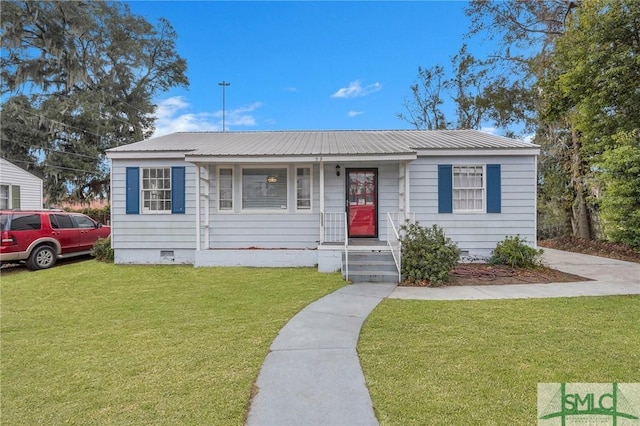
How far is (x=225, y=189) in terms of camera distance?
910 cm

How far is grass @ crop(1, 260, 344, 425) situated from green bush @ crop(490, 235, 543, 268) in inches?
176

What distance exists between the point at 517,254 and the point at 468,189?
78.3 inches

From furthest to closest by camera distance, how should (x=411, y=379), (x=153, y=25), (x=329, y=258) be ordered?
(x=153, y=25) < (x=329, y=258) < (x=411, y=379)

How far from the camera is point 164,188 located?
9.12 meters

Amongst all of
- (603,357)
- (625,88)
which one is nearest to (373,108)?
(625,88)

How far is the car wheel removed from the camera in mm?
8461

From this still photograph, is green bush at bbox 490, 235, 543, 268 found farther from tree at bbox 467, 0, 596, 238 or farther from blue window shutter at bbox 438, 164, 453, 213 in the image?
tree at bbox 467, 0, 596, 238

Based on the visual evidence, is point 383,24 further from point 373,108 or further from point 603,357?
point 603,357

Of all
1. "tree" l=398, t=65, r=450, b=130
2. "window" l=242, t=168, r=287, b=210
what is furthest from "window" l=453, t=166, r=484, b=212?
"tree" l=398, t=65, r=450, b=130

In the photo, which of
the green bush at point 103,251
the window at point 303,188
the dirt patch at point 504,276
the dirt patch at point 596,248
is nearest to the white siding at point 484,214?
the dirt patch at point 504,276

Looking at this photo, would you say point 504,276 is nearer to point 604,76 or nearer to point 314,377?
point 604,76

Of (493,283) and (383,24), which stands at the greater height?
(383,24)

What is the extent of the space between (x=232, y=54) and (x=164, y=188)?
9.87m

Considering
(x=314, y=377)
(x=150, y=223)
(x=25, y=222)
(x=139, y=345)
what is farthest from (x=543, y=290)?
(x=25, y=222)
